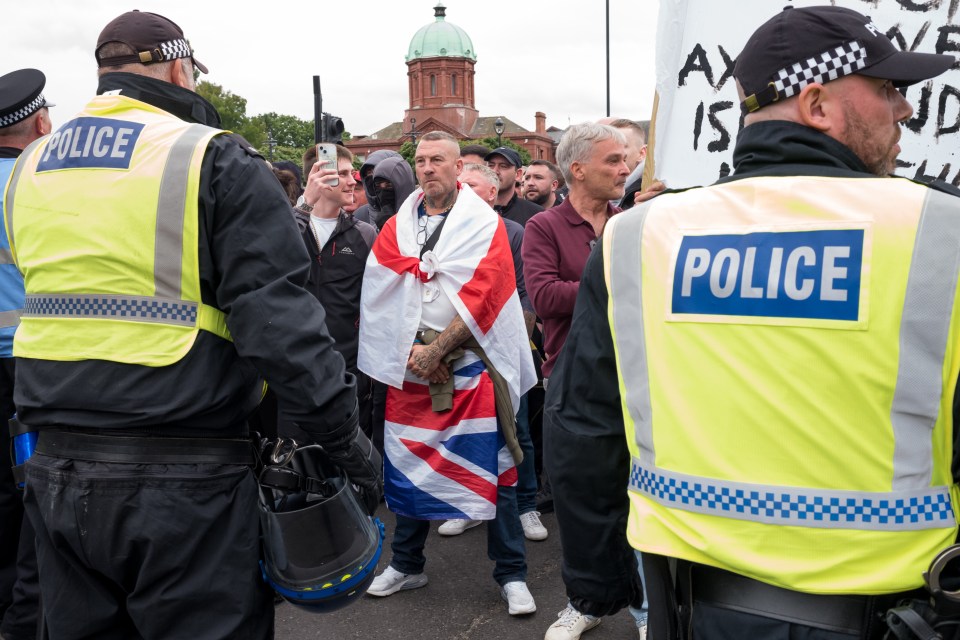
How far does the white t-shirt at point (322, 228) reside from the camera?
4.56 metres

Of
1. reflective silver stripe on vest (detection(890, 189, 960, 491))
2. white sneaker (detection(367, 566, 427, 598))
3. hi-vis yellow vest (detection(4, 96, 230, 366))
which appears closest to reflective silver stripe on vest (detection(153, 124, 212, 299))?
hi-vis yellow vest (detection(4, 96, 230, 366))

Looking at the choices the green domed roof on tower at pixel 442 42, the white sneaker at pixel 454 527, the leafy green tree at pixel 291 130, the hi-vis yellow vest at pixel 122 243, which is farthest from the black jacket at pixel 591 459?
the green domed roof on tower at pixel 442 42

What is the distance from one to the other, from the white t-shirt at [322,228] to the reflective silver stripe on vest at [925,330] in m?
3.60

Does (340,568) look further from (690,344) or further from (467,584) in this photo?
(467,584)

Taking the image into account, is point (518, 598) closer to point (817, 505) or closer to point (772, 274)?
point (817, 505)

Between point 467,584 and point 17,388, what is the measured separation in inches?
99.8

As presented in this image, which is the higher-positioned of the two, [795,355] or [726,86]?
[726,86]

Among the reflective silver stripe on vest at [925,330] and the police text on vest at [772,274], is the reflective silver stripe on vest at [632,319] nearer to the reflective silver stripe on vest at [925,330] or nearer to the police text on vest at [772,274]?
the police text on vest at [772,274]

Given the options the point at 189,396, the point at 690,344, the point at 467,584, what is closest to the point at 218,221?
the point at 189,396

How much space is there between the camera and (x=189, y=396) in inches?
83.0

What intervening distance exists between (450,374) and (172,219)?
1.99 m

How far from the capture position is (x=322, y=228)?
4598mm

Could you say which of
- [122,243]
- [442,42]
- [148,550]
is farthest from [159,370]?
[442,42]

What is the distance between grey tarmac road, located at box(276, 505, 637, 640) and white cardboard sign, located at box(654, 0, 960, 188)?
2.13 m
